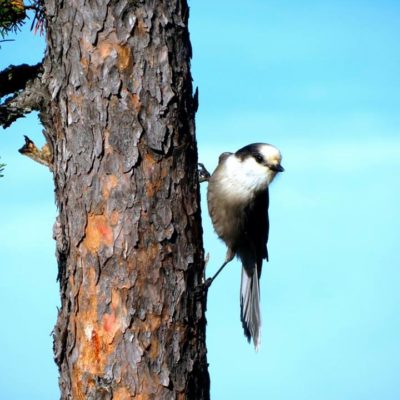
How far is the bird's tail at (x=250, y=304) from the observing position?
4281 millimetres

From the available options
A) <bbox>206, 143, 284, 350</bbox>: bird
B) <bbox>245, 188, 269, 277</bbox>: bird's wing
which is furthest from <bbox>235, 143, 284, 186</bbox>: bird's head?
<bbox>245, 188, 269, 277</bbox>: bird's wing

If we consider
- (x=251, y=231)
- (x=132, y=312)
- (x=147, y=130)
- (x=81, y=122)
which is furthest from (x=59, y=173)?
(x=251, y=231)

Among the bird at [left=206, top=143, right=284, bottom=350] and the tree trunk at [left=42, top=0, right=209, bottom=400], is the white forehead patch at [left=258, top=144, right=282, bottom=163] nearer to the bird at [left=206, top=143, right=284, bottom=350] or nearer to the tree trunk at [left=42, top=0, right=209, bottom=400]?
the bird at [left=206, top=143, right=284, bottom=350]

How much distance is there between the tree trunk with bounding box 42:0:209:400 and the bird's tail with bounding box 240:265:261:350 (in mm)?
1537

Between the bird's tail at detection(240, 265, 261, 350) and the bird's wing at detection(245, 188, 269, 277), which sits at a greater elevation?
the bird's wing at detection(245, 188, 269, 277)

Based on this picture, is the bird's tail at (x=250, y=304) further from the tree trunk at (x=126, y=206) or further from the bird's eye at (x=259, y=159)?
the tree trunk at (x=126, y=206)

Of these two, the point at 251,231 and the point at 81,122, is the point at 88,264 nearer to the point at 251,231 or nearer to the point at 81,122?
the point at 81,122

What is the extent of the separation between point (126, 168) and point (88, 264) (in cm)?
40

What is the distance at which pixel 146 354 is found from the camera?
2602mm

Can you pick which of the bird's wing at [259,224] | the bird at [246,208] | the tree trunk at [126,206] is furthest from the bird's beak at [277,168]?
the tree trunk at [126,206]

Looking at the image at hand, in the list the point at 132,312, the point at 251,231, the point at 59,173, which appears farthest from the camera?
the point at 251,231

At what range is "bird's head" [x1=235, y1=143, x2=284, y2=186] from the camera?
394 centimetres

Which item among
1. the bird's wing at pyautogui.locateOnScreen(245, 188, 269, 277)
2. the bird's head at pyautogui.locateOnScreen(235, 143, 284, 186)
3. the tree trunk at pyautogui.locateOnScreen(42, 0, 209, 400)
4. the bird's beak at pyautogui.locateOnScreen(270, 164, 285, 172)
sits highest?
the bird's head at pyautogui.locateOnScreen(235, 143, 284, 186)

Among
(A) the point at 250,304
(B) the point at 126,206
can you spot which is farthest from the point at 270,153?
(B) the point at 126,206
